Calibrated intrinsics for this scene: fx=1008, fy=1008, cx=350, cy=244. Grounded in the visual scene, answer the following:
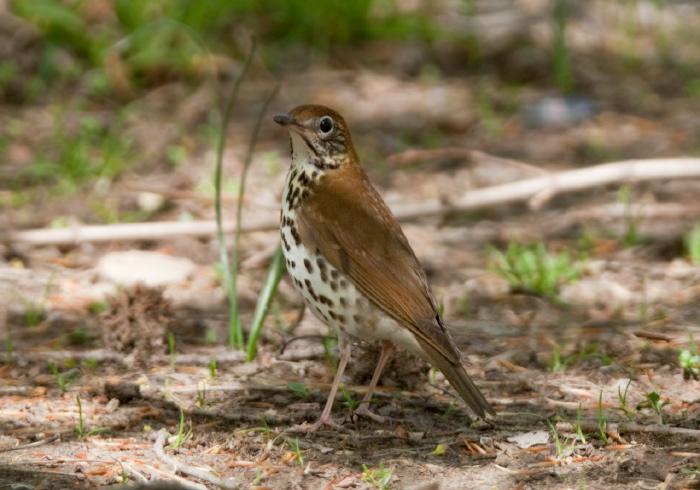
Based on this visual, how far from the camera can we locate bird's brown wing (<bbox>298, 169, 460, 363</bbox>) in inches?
146

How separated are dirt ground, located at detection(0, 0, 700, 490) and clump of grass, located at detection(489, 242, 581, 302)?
0.07 metres

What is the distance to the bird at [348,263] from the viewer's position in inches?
147

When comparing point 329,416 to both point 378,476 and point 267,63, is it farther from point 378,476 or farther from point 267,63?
point 267,63

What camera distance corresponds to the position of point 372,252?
3.90 metres

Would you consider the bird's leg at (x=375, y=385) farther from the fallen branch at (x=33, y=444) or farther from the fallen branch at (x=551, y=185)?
the fallen branch at (x=551, y=185)

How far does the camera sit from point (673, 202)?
6.46 meters

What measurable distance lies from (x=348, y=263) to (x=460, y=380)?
2.07 feet

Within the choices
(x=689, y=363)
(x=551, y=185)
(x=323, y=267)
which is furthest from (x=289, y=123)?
(x=551, y=185)

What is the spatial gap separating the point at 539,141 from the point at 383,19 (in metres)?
2.19

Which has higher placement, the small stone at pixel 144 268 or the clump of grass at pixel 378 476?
the small stone at pixel 144 268

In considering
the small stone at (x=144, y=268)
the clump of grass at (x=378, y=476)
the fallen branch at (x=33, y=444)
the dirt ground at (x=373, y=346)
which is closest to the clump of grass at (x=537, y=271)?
the dirt ground at (x=373, y=346)

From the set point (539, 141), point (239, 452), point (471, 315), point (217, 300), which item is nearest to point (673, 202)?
point (539, 141)

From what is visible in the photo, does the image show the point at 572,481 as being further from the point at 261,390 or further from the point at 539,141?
the point at 539,141

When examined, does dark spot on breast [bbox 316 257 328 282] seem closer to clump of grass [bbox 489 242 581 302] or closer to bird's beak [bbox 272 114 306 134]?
bird's beak [bbox 272 114 306 134]
